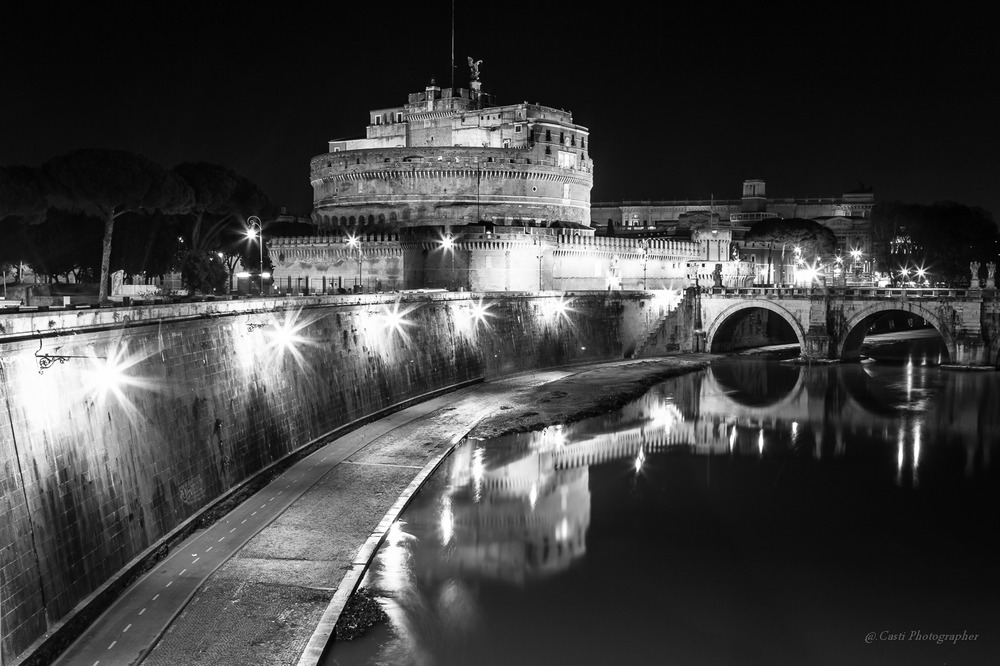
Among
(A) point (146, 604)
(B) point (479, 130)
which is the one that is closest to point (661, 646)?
(A) point (146, 604)

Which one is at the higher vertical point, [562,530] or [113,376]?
[113,376]

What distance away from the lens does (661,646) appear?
13195mm

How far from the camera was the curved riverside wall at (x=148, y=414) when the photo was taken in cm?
1160

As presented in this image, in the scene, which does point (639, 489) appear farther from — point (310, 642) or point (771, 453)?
point (310, 642)

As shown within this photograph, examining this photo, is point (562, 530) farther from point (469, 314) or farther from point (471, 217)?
point (471, 217)

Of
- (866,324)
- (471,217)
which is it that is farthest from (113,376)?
(471,217)

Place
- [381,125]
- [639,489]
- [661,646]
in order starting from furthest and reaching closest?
[381,125] < [639,489] < [661,646]

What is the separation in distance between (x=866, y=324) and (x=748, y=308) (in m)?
5.62

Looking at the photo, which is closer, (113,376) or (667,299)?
(113,376)

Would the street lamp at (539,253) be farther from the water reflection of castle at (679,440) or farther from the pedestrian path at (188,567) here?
the pedestrian path at (188,567)

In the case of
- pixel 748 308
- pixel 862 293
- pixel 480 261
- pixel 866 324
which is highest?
pixel 480 261

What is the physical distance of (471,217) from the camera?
5144 centimetres

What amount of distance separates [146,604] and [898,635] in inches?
425

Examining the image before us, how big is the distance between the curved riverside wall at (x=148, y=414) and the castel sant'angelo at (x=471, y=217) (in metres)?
15.6
